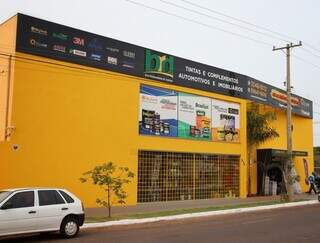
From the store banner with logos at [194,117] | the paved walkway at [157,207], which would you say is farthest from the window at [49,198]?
the store banner with logos at [194,117]

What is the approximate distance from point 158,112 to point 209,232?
11722 mm

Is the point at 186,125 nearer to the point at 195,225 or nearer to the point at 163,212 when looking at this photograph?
the point at 163,212

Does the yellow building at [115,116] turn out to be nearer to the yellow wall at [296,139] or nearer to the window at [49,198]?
the yellow wall at [296,139]

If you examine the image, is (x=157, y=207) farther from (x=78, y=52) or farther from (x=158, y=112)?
(x=78, y=52)

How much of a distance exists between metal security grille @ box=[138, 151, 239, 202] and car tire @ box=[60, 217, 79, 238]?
10622 mm

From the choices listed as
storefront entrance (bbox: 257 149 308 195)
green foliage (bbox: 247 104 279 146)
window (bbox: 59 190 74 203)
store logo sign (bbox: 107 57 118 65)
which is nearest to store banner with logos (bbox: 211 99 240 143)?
green foliage (bbox: 247 104 279 146)

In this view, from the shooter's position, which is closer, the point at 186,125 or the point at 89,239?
the point at 89,239

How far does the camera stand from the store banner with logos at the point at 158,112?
2595 centimetres

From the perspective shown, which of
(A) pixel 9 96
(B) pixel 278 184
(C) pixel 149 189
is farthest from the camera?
(B) pixel 278 184

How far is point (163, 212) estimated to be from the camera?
21938mm

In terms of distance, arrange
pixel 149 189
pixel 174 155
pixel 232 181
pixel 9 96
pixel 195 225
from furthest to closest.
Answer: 1. pixel 232 181
2. pixel 174 155
3. pixel 149 189
4. pixel 9 96
5. pixel 195 225

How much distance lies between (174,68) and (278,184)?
1407 cm

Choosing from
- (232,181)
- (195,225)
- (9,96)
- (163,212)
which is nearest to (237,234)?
(195,225)

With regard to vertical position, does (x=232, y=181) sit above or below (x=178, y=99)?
below
